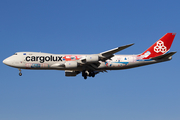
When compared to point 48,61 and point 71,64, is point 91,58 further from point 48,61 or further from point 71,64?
point 48,61

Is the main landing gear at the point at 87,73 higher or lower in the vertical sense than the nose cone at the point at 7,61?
lower

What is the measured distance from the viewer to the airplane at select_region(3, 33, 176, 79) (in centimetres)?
4525

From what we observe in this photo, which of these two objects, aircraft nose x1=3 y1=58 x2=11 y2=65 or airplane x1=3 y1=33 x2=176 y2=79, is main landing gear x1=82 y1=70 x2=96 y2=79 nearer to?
airplane x1=3 y1=33 x2=176 y2=79

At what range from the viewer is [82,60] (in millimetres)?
45594

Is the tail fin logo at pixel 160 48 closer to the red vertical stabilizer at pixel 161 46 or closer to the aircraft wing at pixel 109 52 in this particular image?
the red vertical stabilizer at pixel 161 46

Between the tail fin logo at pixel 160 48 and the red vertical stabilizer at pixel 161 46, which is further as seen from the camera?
the tail fin logo at pixel 160 48

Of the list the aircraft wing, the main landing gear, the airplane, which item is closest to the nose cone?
the airplane

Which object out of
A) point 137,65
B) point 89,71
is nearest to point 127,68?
point 137,65

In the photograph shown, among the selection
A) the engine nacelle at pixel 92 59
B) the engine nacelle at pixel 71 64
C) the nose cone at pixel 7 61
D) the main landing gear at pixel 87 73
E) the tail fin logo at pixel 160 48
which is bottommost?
the main landing gear at pixel 87 73

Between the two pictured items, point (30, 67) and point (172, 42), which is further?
point (172, 42)

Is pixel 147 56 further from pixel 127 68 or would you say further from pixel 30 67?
pixel 30 67

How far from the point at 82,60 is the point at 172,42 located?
18.1 meters

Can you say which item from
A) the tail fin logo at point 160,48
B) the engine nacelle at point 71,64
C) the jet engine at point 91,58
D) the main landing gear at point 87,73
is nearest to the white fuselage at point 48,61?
the engine nacelle at point 71,64

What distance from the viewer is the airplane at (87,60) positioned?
45.2 meters
